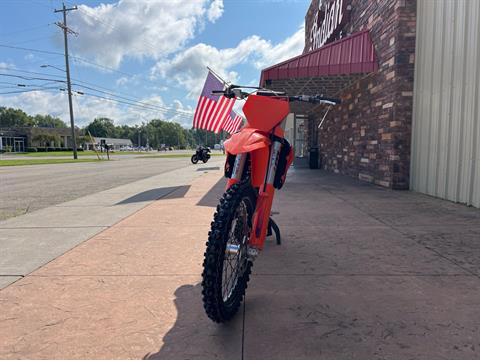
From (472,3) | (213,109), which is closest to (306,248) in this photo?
(472,3)

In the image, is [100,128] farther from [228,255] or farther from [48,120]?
[228,255]

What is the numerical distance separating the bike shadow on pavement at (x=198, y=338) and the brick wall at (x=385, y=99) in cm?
723

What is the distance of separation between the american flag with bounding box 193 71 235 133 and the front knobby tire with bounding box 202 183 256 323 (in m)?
8.65

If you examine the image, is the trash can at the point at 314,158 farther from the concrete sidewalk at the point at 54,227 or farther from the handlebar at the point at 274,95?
the handlebar at the point at 274,95

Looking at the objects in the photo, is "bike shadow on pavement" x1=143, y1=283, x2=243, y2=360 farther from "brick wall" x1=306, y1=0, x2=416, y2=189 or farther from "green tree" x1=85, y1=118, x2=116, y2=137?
"green tree" x1=85, y1=118, x2=116, y2=137

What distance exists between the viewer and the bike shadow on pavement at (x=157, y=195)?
7512mm

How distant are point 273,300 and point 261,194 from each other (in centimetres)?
84

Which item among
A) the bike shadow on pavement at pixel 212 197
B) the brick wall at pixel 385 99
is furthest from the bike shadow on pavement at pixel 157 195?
the brick wall at pixel 385 99

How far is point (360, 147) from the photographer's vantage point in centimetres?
1058

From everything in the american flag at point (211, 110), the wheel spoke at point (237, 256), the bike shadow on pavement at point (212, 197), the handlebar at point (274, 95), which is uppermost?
the american flag at point (211, 110)

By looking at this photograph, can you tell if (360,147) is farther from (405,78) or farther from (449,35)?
(449,35)

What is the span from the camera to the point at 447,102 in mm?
6848

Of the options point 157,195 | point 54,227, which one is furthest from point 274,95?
point 157,195

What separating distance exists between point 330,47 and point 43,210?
8.15m
